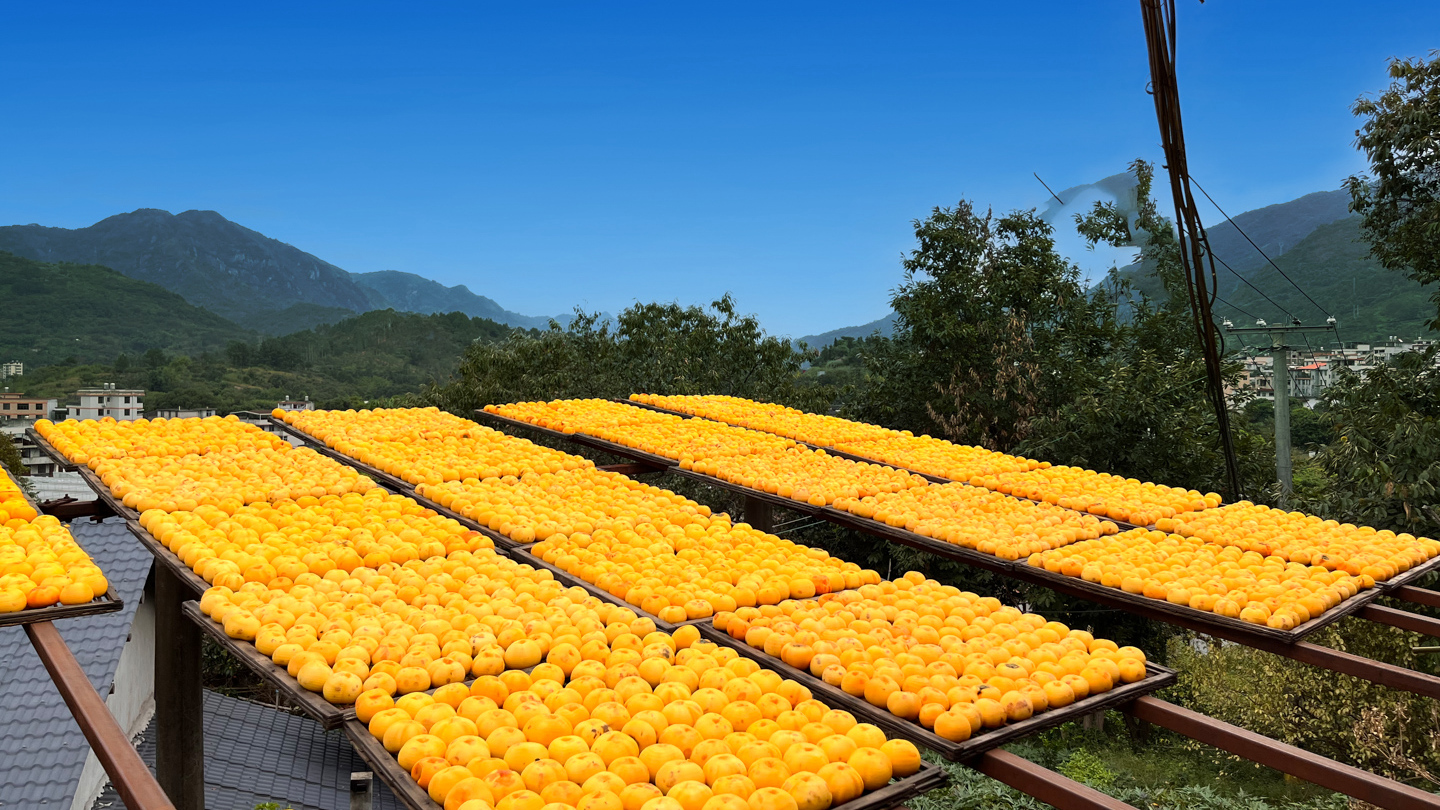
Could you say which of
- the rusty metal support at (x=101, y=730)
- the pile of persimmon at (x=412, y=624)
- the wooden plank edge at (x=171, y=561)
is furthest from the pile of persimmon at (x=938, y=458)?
the rusty metal support at (x=101, y=730)

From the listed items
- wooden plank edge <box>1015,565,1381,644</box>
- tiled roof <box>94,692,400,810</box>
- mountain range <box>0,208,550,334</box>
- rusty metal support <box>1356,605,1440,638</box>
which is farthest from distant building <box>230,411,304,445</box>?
mountain range <box>0,208,550,334</box>

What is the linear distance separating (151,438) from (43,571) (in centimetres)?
342

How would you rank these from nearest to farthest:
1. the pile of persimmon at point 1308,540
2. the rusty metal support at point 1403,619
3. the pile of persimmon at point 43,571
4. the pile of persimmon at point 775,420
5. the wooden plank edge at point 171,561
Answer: the pile of persimmon at point 43,571, the wooden plank edge at point 171,561, the rusty metal support at point 1403,619, the pile of persimmon at point 1308,540, the pile of persimmon at point 775,420

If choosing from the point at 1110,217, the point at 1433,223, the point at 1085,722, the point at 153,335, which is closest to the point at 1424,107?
the point at 1433,223

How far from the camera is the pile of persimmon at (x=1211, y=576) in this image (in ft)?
12.7

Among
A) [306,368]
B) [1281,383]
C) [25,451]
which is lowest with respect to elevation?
[25,451]

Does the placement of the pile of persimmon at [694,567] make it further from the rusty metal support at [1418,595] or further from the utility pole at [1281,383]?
the utility pole at [1281,383]

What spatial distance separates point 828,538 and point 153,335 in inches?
2700

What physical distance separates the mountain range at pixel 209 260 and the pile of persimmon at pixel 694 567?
304 ft

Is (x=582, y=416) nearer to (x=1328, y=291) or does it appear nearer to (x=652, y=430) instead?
(x=652, y=430)

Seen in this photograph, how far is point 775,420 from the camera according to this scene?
8742 mm

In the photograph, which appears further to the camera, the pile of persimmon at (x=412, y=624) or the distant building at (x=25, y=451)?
the distant building at (x=25, y=451)

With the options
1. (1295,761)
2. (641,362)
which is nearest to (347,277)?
(641,362)

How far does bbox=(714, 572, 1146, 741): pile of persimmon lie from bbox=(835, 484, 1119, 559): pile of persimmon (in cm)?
101
